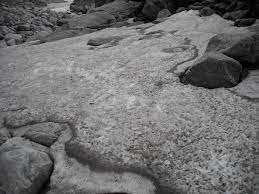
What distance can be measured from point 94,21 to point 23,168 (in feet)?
14.5

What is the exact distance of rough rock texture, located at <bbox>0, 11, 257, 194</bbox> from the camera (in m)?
1.36

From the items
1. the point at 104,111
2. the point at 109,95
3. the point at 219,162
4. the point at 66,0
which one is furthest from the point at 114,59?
the point at 66,0

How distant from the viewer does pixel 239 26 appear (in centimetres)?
340

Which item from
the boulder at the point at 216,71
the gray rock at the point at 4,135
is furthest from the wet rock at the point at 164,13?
the gray rock at the point at 4,135

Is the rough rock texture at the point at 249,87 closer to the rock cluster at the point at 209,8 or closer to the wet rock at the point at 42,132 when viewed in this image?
the wet rock at the point at 42,132

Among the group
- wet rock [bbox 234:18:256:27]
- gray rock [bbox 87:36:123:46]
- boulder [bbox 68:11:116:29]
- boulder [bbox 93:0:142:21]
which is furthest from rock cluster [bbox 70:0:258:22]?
gray rock [bbox 87:36:123:46]

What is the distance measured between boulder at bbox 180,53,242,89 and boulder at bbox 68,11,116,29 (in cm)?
351

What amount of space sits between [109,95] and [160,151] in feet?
2.58

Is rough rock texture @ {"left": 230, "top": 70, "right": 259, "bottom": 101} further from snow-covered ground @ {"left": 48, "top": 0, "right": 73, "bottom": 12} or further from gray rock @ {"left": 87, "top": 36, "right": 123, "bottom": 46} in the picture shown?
snow-covered ground @ {"left": 48, "top": 0, "right": 73, "bottom": 12}

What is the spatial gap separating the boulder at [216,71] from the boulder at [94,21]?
3512 mm

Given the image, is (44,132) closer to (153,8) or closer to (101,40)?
(101,40)

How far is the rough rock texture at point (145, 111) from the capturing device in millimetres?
1358

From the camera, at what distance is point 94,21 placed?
5.26 m

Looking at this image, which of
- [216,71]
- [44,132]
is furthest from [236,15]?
[44,132]
